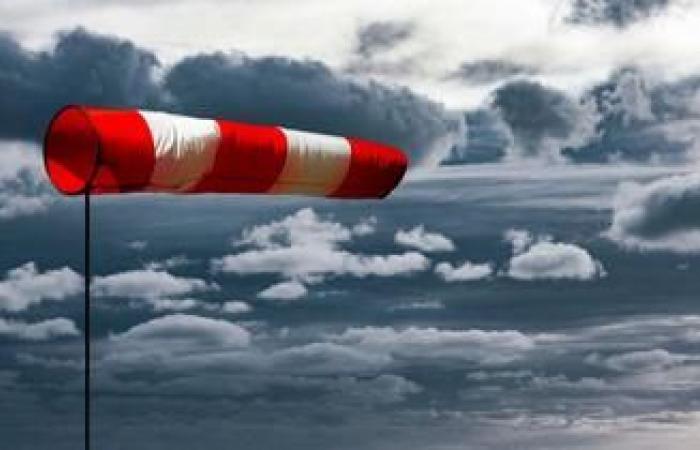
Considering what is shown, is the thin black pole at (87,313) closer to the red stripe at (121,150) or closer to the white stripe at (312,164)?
the red stripe at (121,150)

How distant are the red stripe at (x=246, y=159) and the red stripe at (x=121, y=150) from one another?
153cm

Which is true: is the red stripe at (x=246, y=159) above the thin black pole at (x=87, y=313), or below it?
above

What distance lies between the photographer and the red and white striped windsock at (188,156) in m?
25.8

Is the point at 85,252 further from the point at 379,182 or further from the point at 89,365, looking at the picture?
the point at 379,182

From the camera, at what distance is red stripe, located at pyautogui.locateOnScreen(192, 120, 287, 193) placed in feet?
90.2

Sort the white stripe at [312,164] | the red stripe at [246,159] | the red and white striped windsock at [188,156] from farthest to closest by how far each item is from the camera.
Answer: the white stripe at [312,164] < the red stripe at [246,159] < the red and white striped windsock at [188,156]

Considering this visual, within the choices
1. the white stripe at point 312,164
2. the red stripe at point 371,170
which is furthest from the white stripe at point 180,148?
the red stripe at point 371,170

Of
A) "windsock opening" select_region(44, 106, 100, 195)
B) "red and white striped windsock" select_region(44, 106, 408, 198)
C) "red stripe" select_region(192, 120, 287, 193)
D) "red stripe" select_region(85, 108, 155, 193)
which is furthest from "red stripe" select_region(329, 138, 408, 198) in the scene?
"windsock opening" select_region(44, 106, 100, 195)

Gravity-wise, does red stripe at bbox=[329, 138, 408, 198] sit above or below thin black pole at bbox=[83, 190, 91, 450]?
above

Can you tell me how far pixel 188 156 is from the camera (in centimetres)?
2686

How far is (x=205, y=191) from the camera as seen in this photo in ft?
91.2

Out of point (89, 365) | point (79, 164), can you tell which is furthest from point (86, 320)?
point (79, 164)

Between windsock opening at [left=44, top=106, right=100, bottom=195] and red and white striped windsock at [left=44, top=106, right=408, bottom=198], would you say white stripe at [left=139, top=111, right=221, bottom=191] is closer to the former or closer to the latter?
red and white striped windsock at [left=44, top=106, right=408, bottom=198]

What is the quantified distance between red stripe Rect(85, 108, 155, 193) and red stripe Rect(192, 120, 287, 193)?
1.53 meters
